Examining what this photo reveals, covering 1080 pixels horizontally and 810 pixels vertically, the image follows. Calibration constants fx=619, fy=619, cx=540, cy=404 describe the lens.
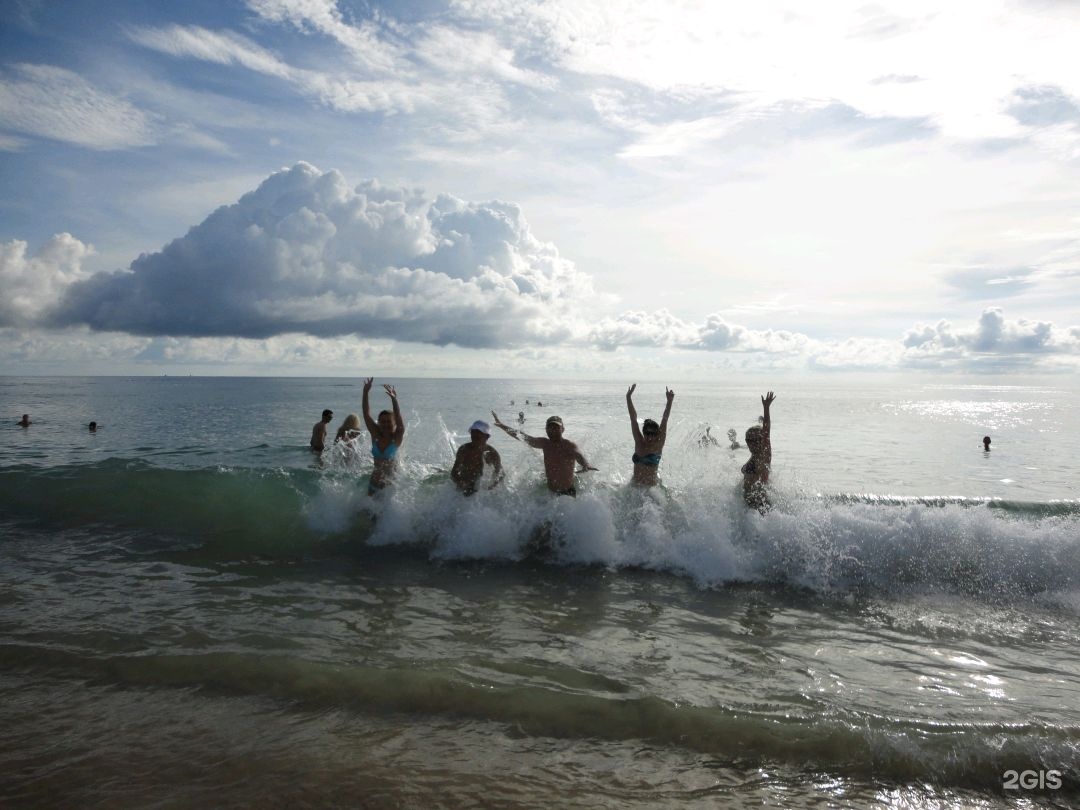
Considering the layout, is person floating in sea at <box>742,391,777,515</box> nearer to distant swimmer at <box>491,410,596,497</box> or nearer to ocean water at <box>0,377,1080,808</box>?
ocean water at <box>0,377,1080,808</box>

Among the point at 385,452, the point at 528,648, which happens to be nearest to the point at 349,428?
the point at 385,452

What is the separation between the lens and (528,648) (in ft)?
20.6

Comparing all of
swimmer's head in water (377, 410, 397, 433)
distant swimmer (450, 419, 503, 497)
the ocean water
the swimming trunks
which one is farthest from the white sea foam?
swimmer's head in water (377, 410, 397, 433)

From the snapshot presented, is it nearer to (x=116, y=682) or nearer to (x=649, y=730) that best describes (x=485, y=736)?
(x=649, y=730)

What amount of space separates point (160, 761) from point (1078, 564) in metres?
11.3

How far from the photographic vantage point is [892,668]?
5918 mm

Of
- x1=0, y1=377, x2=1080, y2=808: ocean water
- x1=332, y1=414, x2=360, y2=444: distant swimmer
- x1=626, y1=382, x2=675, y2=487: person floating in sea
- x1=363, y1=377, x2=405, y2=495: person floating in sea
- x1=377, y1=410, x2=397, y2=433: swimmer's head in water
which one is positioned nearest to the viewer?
x1=0, y1=377, x2=1080, y2=808: ocean water

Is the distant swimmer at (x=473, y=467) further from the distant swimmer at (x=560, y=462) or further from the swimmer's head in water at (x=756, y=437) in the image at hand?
the swimmer's head in water at (x=756, y=437)

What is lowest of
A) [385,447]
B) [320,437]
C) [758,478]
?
[320,437]

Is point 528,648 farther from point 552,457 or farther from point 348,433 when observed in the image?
point 348,433

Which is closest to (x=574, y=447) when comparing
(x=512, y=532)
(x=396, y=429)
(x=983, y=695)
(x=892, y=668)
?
(x=512, y=532)

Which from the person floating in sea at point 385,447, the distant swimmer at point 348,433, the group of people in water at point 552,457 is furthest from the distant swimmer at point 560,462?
the distant swimmer at point 348,433

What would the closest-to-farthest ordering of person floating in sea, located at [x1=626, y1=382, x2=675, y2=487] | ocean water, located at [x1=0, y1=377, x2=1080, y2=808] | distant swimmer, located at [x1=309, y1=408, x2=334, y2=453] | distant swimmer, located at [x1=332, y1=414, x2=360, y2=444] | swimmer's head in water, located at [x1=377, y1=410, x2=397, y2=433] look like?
ocean water, located at [x1=0, y1=377, x2=1080, y2=808] < person floating in sea, located at [x1=626, y1=382, x2=675, y2=487] < swimmer's head in water, located at [x1=377, y1=410, x2=397, y2=433] < distant swimmer, located at [x1=332, y1=414, x2=360, y2=444] < distant swimmer, located at [x1=309, y1=408, x2=334, y2=453]

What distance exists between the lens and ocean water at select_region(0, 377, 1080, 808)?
13.9 feet
